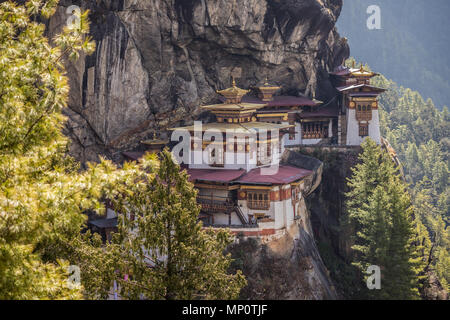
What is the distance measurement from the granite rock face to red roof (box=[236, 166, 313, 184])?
10.9m

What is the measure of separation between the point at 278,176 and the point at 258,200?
2.11m

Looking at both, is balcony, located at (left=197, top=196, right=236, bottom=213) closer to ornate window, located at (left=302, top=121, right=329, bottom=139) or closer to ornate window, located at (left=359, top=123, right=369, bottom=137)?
ornate window, located at (left=302, top=121, right=329, bottom=139)

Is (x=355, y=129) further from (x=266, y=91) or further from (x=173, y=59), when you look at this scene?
(x=173, y=59)

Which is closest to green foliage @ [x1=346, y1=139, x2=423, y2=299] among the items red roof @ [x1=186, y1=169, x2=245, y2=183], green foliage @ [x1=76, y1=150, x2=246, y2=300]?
red roof @ [x1=186, y1=169, x2=245, y2=183]

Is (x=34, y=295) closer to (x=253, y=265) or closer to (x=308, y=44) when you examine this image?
(x=253, y=265)

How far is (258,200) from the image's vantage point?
101 feet

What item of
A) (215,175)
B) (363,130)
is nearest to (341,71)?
(363,130)

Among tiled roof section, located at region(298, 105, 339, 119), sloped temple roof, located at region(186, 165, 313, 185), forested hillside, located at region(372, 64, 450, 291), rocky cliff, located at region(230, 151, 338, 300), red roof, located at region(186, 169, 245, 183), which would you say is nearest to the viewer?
rocky cliff, located at region(230, 151, 338, 300)

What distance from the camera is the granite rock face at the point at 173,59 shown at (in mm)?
34812

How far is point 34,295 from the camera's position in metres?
9.56

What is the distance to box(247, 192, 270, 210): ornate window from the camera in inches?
1200

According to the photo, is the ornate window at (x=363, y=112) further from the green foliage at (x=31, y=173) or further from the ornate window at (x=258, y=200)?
the green foliage at (x=31, y=173)
